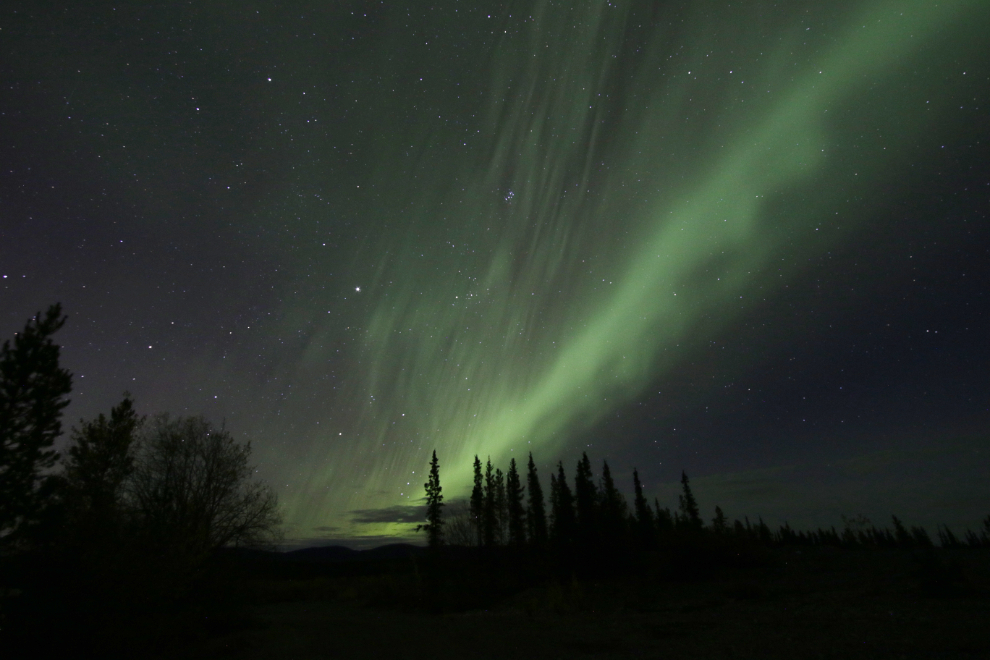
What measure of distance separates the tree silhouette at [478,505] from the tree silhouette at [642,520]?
24.4 m

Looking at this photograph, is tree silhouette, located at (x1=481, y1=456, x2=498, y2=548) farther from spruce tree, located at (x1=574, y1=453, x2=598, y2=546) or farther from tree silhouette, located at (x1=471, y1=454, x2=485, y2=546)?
spruce tree, located at (x1=574, y1=453, x2=598, y2=546)

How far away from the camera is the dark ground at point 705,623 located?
9.48m

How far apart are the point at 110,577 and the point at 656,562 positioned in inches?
939

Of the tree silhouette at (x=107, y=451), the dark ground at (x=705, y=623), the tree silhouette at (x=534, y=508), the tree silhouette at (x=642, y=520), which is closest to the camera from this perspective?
the dark ground at (x=705, y=623)

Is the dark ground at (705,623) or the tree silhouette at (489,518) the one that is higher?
the tree silhouette at (489,518)

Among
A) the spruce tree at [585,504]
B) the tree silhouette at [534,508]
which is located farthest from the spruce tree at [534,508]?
the spruce tree at [585,504]

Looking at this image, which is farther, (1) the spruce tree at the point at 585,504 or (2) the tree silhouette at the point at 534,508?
(2) the tree silhouette at the point at 534,508

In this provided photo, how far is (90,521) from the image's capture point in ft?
44.0

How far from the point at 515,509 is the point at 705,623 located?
227ft

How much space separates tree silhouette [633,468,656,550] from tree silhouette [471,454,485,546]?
2436cm

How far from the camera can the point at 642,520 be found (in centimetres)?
7256

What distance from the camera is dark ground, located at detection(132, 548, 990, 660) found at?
948 centimetres

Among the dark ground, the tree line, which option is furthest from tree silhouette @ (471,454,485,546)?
the dark ground

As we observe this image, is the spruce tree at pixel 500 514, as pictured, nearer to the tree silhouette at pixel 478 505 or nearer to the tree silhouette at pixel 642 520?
the tree silhouette at pixel 478 505
